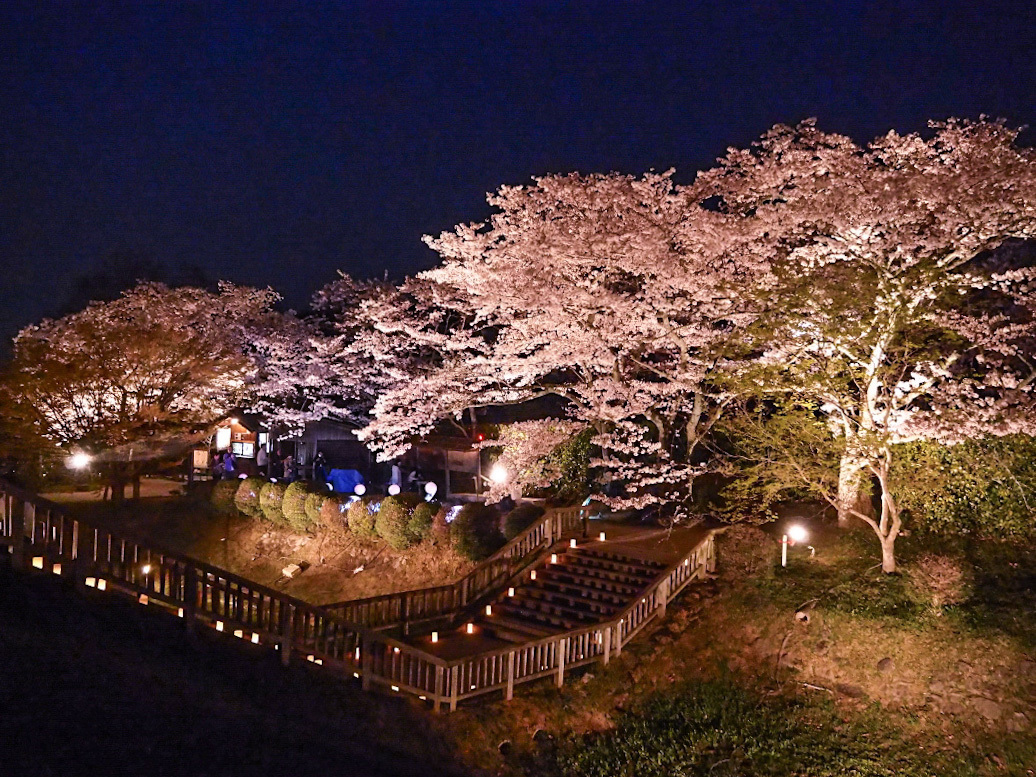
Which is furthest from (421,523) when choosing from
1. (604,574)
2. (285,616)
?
(285,616)

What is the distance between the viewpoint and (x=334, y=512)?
794 inches

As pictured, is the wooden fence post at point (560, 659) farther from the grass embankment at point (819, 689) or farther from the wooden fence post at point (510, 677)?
the wooden fence post at point (510, 677)

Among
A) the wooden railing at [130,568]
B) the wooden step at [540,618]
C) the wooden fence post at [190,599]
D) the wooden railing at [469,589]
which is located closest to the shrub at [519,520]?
the wooden railing at [469,589]

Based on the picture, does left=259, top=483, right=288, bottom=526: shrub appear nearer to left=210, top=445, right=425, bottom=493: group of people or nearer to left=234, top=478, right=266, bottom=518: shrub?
left=234, top=478, right=266, bottom=518: shrub

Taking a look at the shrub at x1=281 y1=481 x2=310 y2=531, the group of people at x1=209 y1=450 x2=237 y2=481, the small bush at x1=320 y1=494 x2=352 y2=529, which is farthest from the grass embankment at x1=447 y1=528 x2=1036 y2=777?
the group of people at x1=209 y1=450 x2=237 y2=481

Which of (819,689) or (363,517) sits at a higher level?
(363,517)

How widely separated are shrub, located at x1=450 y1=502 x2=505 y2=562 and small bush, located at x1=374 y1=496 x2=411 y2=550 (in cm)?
143

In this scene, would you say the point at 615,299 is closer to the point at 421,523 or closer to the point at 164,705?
the point at 421,523

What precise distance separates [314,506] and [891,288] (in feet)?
49.7

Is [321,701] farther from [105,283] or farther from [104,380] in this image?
[105,283]

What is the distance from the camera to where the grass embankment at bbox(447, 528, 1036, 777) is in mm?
9789

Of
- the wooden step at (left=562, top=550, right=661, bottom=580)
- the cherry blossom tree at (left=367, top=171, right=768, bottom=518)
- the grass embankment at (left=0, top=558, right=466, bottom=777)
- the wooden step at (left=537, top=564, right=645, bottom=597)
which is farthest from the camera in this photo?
the cherry blossom tree at (left=367, top=171, right=768, bottom=518)

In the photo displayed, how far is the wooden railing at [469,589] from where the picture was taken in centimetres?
1354

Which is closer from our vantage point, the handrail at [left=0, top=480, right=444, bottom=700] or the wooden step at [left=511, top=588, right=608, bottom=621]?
the handrail at [left=0, top=480, right=444, bottom=700]
